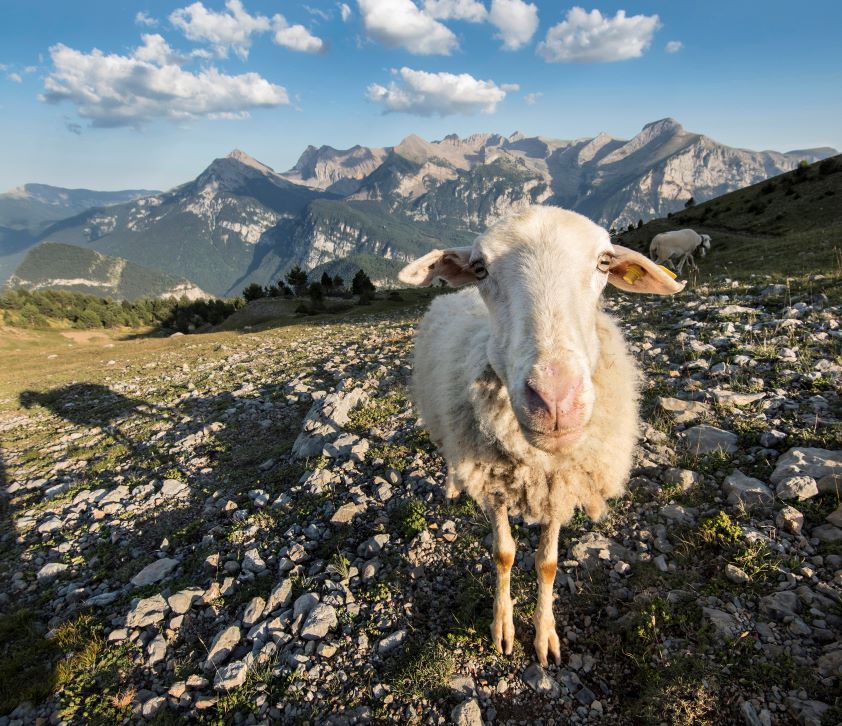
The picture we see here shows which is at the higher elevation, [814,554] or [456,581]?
[814,554]

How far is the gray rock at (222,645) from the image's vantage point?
4.06 meters

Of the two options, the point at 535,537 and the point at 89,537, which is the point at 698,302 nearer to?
the point at 535,537

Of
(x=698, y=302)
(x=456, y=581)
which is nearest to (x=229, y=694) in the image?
(x=456, y=581)

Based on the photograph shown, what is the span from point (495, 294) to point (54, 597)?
7443 millimetres

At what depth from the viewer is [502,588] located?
159 inches

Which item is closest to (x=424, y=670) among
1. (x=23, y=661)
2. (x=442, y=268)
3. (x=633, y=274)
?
(x=442, y=268)

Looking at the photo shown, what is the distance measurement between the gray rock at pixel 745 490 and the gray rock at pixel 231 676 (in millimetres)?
5466

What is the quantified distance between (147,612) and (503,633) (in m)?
4.14

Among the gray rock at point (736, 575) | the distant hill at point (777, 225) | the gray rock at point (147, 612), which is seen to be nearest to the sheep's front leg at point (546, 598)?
the gray rock at point (736, 575)

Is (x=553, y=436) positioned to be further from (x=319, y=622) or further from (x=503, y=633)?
(x=319, y=622)

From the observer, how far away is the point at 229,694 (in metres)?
3.71

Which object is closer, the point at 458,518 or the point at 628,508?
the point at 628,508

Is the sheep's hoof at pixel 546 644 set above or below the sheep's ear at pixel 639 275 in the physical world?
below

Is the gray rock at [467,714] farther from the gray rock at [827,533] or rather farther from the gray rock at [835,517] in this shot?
the gray rock at [835,517]
